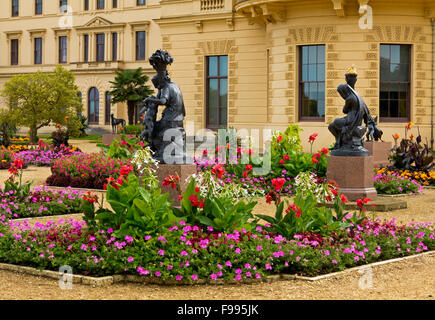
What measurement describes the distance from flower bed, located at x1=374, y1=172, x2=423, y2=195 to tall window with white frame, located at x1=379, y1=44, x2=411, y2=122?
26.8 feet

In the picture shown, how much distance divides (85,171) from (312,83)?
1044cm

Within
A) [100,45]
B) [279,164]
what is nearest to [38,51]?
[100,45]

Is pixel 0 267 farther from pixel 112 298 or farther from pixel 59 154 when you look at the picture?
pixel 59 154

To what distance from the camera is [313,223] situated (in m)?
7.39

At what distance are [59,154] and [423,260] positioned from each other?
1563 cm

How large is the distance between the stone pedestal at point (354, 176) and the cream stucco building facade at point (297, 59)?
968cm

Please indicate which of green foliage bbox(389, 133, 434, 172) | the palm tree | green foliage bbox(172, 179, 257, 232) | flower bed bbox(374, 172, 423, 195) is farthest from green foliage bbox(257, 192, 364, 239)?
the palm tree

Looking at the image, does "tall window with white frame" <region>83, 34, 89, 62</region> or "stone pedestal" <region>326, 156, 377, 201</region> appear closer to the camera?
"stone pedestal" <region>326, 156, 377, 201</region>

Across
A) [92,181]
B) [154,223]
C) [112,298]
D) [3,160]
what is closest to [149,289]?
[112,298]

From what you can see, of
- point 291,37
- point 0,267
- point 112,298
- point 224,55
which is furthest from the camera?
point 224,55

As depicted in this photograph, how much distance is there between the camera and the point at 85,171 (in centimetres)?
1470

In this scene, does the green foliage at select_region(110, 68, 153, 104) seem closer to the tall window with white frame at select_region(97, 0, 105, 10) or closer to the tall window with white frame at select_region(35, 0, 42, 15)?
the tall window with white frame at select_region(97, 0, 105, 10)

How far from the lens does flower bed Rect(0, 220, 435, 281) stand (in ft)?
20.5

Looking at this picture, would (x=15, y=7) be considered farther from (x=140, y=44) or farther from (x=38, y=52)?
(x=140, y=44)
